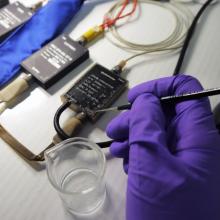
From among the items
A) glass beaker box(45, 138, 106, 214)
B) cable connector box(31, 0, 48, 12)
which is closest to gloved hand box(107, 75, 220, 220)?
glass beaker box(45, 138, 106, 214)

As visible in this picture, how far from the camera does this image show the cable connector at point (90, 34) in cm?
72

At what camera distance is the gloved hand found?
394 mm

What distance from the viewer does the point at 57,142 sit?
1.80ft

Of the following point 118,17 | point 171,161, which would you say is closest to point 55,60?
point 118,17

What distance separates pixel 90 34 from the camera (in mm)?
736

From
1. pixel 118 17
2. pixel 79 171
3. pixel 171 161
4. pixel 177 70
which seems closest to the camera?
pixel 171 161

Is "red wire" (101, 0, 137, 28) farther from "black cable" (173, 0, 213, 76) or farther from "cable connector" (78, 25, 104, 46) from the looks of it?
"black cable" (173, 0, 213, 76)

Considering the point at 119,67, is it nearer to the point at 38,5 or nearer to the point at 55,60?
the point at 55,60

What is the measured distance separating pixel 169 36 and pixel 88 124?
1.03 ft

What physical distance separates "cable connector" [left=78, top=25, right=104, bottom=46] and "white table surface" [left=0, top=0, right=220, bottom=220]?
21 mm

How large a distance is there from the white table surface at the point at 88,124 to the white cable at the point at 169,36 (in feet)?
0.06

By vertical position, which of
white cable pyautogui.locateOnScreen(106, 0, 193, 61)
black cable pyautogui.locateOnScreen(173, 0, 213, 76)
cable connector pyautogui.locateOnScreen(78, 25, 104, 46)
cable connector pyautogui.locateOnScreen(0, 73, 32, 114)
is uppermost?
cable connector pyautogui.locateOnScreen(0, 73, 32, 114)

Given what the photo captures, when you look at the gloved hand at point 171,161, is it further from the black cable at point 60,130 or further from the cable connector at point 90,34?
the cable connector at point 90,34

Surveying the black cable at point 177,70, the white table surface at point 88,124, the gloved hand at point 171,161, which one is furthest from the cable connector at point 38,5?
the gloved hand at point 171,161
